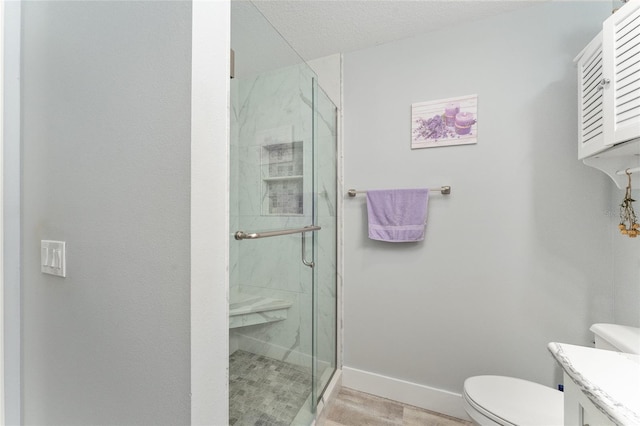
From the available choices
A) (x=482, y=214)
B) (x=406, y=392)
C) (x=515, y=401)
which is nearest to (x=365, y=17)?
(x=482, y=214)

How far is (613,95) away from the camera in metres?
1.00

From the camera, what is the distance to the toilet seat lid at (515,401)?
1070mm

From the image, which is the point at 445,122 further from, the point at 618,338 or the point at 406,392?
the point at 406,392

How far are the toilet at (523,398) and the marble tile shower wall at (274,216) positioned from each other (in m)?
0.87

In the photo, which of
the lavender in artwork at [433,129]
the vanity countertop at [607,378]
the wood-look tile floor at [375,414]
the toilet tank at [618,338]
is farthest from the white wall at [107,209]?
the lavender in artwork at [433,129]

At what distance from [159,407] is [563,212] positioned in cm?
191

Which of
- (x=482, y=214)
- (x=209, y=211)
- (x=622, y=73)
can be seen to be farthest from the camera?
(x=482, y=214)

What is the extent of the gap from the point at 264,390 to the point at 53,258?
1.03 m

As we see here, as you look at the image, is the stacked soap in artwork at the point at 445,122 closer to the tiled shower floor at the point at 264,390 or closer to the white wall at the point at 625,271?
the white wall at the point at 625,271

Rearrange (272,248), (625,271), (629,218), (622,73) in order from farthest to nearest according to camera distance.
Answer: (272,248) → (625,271) → (629,218) → (622,73)

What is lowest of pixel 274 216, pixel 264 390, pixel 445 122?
pixel 264 390

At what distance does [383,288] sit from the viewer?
5.98ft

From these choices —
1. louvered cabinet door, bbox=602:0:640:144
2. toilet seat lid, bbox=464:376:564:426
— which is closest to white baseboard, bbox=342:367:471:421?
toilet seat lid, bbox=464:376:564:426

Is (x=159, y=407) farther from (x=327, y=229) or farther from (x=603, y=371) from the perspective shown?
(x=327, y=229)
